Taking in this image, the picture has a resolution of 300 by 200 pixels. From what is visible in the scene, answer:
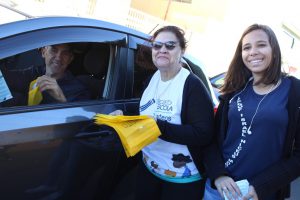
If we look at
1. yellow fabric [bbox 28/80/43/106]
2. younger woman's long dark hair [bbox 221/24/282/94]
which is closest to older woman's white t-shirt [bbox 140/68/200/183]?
younger woman's long dark hair [bbox 221/24/282/94]

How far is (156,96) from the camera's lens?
7.71 feet

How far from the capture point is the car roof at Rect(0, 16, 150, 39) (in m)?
2.03

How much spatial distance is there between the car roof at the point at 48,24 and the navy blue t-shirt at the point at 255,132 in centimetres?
106

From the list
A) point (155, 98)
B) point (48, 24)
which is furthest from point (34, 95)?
point (155, 98)

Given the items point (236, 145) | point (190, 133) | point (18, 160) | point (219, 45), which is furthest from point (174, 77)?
point (219, 45)

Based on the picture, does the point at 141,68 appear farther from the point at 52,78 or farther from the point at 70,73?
the point at 52,78

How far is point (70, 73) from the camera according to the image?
8.75ft

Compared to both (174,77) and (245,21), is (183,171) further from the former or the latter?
(245,21)

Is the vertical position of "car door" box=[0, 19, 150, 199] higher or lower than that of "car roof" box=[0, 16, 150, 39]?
lower

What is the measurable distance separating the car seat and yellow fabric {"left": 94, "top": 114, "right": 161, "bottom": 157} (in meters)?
0.58

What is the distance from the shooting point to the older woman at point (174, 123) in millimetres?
2172

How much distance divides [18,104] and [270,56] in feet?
4.66

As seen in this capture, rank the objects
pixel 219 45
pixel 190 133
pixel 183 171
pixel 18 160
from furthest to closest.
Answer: pixel 219 45 < pixel 183 171 < pixel 190 133 < pixel 18 160

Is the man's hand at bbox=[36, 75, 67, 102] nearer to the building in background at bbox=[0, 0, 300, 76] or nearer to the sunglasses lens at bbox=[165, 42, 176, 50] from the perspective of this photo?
the sunglasses lens at bbox=[165, 42, 176, 50]
